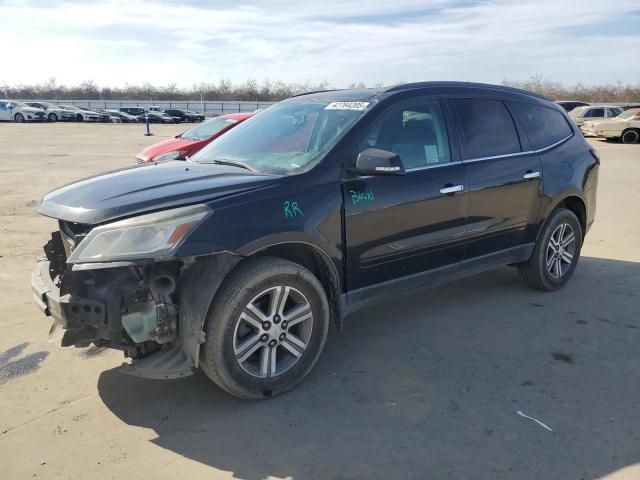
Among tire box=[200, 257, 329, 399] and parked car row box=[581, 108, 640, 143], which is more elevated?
parked car row box=[581, 108, 640, 143]

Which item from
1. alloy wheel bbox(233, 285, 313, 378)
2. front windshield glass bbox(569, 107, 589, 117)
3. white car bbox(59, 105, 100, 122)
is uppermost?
white car bbox(59, 105, 100, 122)

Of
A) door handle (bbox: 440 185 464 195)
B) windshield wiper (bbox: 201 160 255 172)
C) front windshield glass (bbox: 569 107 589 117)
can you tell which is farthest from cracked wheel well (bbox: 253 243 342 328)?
front windshield glass (bbox: 569 107 589 117)

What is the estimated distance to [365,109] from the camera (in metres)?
3.98

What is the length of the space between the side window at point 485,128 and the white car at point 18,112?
156 feet

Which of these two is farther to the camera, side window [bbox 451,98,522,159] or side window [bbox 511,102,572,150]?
side window [bbox 511,102,572,150]

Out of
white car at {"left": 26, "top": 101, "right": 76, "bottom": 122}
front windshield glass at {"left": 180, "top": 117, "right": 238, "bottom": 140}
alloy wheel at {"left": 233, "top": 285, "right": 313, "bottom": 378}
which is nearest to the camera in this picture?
alloy wheel at {"left": 233, "top": 285, "right": 313, "bottom": 378}

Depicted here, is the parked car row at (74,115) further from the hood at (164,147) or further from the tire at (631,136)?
the hood at (164,147)

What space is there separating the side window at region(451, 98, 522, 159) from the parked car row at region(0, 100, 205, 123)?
143 ft

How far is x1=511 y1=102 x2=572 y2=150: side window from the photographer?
201 inches

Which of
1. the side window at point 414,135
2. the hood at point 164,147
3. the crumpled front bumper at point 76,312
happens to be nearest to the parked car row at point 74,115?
the hood at point 164,147

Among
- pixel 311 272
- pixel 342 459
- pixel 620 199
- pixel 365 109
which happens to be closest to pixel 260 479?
pixel 342 459

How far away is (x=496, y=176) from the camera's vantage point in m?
4.64

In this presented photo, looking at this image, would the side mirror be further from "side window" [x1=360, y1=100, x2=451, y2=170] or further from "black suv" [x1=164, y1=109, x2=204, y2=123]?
"black suv" [x1=164, y1=109, x2=204, y2=123]

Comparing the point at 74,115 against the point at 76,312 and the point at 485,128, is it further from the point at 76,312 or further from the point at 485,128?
the point at 76,312
